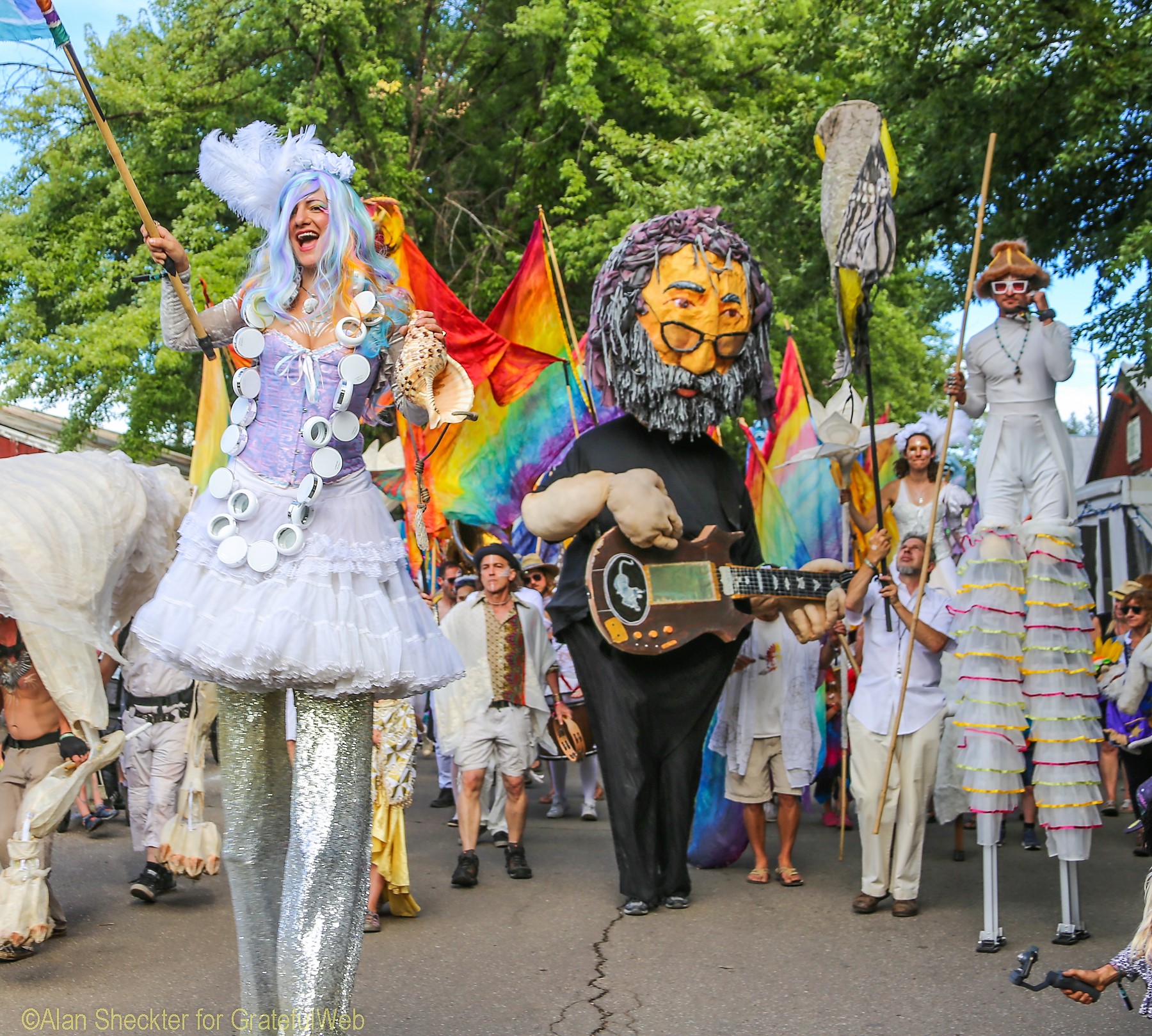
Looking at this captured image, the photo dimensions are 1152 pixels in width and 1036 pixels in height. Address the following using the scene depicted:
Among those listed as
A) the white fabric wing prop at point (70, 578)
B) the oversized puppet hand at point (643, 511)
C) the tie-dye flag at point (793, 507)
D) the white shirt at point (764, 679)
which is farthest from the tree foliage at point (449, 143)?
the white fabric wing prop at point (70, 578)

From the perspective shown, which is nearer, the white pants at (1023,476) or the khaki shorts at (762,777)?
the white pants at (1023,476)

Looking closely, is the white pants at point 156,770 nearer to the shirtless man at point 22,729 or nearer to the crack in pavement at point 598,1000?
the shirtless man at point 22,729

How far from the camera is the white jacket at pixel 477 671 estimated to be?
7664 mm

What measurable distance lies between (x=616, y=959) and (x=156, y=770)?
266cm

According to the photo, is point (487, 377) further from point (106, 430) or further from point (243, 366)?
point (106, 430)

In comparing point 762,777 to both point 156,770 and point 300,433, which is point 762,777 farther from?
point 300,433

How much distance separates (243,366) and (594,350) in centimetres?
302

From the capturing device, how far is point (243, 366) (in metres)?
3.68

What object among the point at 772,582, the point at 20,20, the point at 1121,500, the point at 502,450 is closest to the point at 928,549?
the point at 772,582

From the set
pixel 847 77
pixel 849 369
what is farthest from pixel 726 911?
pixel 847 77

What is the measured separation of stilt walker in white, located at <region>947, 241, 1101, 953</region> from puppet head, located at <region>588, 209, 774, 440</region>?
38.0 inches

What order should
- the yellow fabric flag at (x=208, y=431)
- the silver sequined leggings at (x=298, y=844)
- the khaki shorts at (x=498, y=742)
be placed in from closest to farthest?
the silver sequined leggings at (x=298, y=844) < the khaki shorts at (x=498, y=742) < the yellow fabric flag at (x=208, y=431)

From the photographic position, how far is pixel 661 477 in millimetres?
6422

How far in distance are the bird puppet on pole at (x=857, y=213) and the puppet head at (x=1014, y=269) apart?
0.47m
